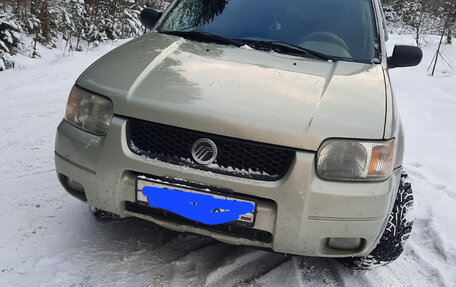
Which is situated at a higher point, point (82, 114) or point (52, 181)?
point (82, 114)

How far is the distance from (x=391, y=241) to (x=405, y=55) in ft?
4.94

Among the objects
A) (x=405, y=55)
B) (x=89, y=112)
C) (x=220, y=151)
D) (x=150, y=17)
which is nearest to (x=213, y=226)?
(x=220, y=151)

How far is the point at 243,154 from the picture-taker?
190cm

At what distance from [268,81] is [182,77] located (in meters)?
0.45

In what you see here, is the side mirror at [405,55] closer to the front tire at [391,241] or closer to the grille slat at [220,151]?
the front tire at [391,241]

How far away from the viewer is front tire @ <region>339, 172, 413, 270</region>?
226cm

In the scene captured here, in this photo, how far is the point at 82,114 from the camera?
213 cm

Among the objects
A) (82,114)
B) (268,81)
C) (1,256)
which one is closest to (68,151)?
(82,114)

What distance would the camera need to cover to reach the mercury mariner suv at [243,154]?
184 centimetres

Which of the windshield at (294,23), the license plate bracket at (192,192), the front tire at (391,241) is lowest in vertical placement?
the front tire at (391,241)

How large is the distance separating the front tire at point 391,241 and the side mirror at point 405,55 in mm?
1207

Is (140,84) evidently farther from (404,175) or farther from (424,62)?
(424,62)

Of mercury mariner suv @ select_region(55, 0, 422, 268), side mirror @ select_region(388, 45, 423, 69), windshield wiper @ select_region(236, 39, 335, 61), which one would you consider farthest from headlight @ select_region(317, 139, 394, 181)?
side mirror @ select_region(388, 45, 423, 69)

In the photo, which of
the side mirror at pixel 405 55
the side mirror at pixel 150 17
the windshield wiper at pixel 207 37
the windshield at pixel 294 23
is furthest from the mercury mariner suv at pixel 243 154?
the side mirror at pixel 150 17
